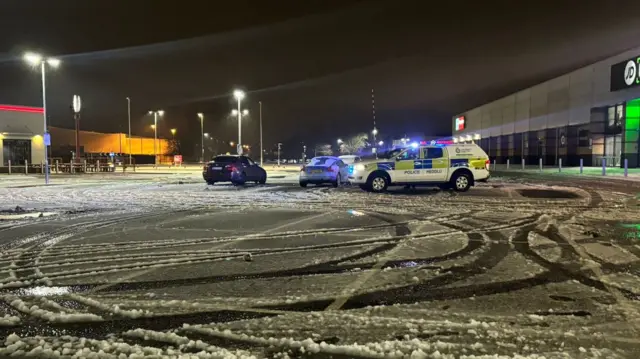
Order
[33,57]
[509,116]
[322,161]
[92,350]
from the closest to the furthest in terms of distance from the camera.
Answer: [92,350] < [322,161] < [33,57] < [509,116]

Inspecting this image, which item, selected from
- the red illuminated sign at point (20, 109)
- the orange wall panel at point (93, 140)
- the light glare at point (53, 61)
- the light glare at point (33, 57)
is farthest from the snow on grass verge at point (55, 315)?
the orange wall panel at point (93, 140)

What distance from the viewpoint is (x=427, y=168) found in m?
17.9

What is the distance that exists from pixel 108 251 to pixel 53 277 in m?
1.53

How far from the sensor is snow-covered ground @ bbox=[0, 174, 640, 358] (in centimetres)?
388

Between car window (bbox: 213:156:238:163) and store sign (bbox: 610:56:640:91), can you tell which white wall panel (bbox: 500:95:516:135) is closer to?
store sign (bbox: 610:56:640:91)

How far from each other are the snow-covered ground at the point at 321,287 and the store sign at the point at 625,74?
25194mm

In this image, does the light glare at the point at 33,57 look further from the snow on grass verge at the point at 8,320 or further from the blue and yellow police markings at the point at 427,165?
the snow on grass verge at the point at 8,320

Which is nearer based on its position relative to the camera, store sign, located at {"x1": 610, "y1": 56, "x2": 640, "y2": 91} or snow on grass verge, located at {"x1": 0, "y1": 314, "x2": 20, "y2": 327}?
snow on grass verge, located at {"x1": 0, "y1": 314, "x2": 20, "y2": 327}

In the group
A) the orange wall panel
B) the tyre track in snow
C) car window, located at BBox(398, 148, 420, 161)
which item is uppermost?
the orange wall panel

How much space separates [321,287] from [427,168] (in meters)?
13.2

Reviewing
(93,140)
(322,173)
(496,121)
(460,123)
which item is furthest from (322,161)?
(93,140)

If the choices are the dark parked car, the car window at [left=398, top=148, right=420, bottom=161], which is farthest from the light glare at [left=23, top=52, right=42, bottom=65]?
the car window at [left=398, top=148, right=420, bottom=161]

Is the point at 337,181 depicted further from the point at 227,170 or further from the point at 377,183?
the point at 227,170

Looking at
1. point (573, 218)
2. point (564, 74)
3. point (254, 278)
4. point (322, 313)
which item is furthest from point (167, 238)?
point (564, 74)
